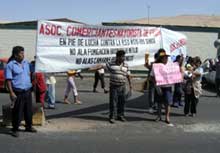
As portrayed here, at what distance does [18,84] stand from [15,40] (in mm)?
22776

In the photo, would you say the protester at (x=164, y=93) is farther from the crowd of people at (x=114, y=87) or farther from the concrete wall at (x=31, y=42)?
the concrete wall at (x=31, y=42)

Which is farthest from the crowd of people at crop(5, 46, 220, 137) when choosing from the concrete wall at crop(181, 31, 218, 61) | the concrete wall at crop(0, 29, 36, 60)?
the concrete wall at crop(181, 31, 218, 61)

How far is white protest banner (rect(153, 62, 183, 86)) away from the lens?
12742 millimetres

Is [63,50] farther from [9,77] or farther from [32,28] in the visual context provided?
[32,28]

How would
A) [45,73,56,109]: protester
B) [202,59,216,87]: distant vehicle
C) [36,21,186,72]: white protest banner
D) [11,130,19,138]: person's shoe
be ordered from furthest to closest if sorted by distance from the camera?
[202,59,216,87]: distant vehicle < [45,73,56,109]: protester < [36,21,186,72]: white protest banner < [11,130,19,138]: person's shoe

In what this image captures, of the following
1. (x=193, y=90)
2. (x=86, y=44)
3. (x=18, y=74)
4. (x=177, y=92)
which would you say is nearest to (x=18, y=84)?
(x=18, y=74)

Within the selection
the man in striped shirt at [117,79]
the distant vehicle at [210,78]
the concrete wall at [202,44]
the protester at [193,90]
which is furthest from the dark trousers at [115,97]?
the concrete wall at [202,44]

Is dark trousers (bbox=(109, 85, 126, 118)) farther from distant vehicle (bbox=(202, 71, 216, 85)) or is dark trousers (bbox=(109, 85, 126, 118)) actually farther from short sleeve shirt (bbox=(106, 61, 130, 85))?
distant vehicle (bbox=(202, 71, 216, 85))

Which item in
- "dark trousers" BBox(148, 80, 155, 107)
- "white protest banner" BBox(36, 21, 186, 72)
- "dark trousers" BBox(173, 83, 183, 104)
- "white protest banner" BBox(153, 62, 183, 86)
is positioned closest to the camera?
"white protest banner" BBox(36, 21, 186, 72)

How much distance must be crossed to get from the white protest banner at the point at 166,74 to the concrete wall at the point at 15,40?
21024 millimetres

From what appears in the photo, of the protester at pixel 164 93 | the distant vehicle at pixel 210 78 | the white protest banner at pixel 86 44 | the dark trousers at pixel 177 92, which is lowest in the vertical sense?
the distant vehicle at pixel 210 78

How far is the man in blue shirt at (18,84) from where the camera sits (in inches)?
420

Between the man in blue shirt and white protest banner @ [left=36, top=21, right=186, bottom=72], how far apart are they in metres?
1.17

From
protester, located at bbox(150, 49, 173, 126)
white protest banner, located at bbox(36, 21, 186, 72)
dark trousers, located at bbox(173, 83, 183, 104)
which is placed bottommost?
dark trousers, located at bbox(173, 83, 183, 104)
